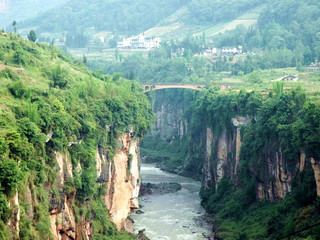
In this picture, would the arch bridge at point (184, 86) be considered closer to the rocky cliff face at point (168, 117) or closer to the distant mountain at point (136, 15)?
the rocky cliff face at point (168, 117)

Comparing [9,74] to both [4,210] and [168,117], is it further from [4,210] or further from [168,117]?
[168,117]

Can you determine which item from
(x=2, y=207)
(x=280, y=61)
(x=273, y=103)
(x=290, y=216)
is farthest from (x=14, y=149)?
(x=280, y=61)

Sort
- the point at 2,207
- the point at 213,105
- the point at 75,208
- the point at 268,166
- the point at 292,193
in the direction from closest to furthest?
the point at 2,207
the point at 75,208
the point at 292,193
the point at 268,166
the point at 213,105

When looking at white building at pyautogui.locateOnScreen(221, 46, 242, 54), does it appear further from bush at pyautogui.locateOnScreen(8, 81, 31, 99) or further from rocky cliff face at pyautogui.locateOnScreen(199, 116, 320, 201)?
bush at pyautogui.locateOnScreen(8, 81, 31, 99)

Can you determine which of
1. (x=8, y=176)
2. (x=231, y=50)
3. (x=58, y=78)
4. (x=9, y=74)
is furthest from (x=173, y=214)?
(x=231, y=50)

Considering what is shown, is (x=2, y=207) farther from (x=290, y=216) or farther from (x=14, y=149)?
(x=290, y=216)

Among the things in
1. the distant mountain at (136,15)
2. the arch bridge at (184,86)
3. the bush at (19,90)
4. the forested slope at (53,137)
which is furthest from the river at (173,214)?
the distant mountain at (136,15)
